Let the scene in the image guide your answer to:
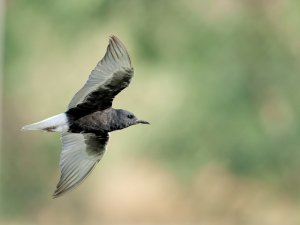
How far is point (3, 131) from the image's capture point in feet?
49.5

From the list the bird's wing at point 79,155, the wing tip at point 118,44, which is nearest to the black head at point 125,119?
the wing tip at point 118,44

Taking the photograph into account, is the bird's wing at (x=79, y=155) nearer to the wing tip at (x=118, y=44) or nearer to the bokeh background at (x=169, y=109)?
the wing tip at (x=118, y=44)

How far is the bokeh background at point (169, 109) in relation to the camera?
1341cm

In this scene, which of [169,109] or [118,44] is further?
[169,109]

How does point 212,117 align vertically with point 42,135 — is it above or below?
above

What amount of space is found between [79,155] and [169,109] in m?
8.00

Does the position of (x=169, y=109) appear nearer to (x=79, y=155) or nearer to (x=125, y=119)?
(x=79, y=155)

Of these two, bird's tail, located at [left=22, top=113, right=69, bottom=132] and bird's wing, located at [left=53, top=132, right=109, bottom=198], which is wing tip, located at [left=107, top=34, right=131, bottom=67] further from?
bird's wing, located at [left=53, top=132, right=109, bottom=198]

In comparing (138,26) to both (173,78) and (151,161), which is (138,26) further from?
(151,161)

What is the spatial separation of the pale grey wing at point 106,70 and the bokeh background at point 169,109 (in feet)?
27.0

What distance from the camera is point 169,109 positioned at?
13.5m

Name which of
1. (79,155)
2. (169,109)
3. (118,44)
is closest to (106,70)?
(118,44)

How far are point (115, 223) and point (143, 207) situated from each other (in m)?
0.48

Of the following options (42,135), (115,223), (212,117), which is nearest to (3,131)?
(42,135)
